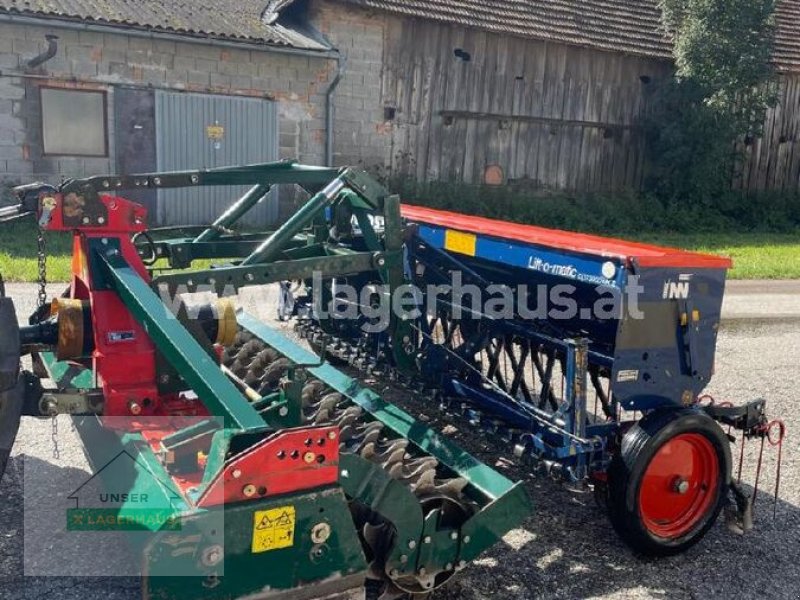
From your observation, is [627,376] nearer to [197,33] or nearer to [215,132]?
[197,33]

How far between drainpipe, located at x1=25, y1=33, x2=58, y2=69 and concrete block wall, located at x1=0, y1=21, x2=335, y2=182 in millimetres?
88

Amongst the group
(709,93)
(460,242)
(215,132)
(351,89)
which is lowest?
(460,242)

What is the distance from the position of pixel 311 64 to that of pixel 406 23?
2.19 metres

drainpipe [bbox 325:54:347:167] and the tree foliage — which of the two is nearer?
drainpipe [bbox 325:54:347:167]

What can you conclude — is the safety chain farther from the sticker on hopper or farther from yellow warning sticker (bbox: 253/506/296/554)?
the sticker on hopper

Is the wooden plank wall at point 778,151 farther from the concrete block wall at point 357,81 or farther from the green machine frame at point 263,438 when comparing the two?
the green machine frame at point 263,438

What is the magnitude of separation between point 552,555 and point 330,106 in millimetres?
11250

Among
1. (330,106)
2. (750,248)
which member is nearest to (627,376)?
(330,106)

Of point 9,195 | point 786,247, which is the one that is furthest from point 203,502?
point 786,247

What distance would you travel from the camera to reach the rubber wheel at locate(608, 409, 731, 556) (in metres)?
3.66

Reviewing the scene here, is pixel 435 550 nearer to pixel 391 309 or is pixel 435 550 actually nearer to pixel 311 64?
pixel 391 309

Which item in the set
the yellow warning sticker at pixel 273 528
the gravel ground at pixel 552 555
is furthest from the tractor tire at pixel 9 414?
the yellow warning sticker at pixel 273 528

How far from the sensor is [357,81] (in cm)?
1437

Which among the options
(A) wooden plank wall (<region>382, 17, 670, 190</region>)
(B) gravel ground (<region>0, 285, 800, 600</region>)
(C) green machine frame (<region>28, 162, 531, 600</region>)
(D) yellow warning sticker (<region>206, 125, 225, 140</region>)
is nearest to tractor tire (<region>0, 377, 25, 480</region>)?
(C) green machine frame (<region>28, 162, 531, 600</region>)
